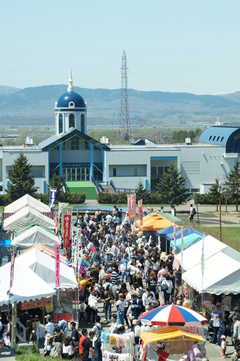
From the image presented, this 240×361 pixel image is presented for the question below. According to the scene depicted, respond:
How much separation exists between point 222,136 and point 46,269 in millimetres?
52424

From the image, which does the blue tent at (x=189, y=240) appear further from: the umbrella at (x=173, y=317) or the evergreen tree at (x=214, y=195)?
the evergreen tree at (x=214, y=195)

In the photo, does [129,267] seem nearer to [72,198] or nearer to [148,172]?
[72,198]

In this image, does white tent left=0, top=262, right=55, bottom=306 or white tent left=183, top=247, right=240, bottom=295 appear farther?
white tent left=183, top=247, right=240, bottom=295

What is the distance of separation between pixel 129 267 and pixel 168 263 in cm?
160

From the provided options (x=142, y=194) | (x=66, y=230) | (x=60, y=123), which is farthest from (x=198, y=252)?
(x=60, y=123)

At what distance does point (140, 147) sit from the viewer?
70625 mm

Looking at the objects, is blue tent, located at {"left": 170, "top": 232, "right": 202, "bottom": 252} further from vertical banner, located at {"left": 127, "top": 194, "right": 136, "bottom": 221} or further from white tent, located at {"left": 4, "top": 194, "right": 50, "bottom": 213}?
white tent, located at {"left": 4, "top": 194, "right": 50, "bottom": 213}

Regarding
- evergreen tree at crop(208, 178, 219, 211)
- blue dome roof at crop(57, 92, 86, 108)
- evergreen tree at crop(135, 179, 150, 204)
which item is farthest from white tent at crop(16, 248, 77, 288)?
blue dome roof at crop(57, 92, 86, 108)

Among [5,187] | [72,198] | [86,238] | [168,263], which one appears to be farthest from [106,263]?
[5,187]

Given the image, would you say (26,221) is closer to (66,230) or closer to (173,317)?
(66,230)

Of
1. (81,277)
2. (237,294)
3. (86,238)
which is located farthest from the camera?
(86,238)

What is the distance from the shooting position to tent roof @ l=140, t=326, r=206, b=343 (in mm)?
17297

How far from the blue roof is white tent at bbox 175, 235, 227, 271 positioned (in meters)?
45.8

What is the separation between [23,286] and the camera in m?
20.5
